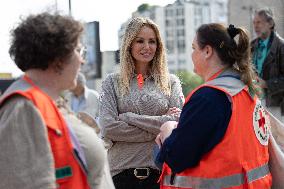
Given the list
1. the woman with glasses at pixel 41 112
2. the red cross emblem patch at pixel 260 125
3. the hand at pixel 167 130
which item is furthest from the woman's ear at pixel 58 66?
the red cross emblem patch at pixel 260 125

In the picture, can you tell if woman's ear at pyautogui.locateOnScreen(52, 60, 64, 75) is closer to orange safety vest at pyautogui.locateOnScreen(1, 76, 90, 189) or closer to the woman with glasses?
the woman with glasses

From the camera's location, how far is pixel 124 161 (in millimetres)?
3842

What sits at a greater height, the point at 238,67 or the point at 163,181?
the point at 238,67

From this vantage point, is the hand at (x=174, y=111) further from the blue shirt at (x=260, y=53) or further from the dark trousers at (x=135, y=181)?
the blue shirt at (x=260, y=53)

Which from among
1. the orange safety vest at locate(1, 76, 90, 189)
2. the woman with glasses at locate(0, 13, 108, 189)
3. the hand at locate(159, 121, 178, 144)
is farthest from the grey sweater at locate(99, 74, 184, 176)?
the orange safety vest at locate(1, 76, 90, 189)

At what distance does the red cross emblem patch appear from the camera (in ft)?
10.8

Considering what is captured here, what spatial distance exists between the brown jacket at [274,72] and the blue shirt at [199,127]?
3084 millimetres

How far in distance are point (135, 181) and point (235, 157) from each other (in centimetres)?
88

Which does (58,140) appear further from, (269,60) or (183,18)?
(183,18)

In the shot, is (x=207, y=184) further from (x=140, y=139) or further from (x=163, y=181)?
(x=140, y=139)

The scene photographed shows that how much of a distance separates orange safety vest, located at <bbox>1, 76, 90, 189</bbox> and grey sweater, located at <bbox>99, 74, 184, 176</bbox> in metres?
1.42

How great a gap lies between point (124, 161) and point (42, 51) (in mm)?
1551

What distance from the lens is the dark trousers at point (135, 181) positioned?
150 inches

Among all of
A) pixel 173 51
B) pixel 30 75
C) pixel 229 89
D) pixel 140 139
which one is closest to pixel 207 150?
pixel 229 89
